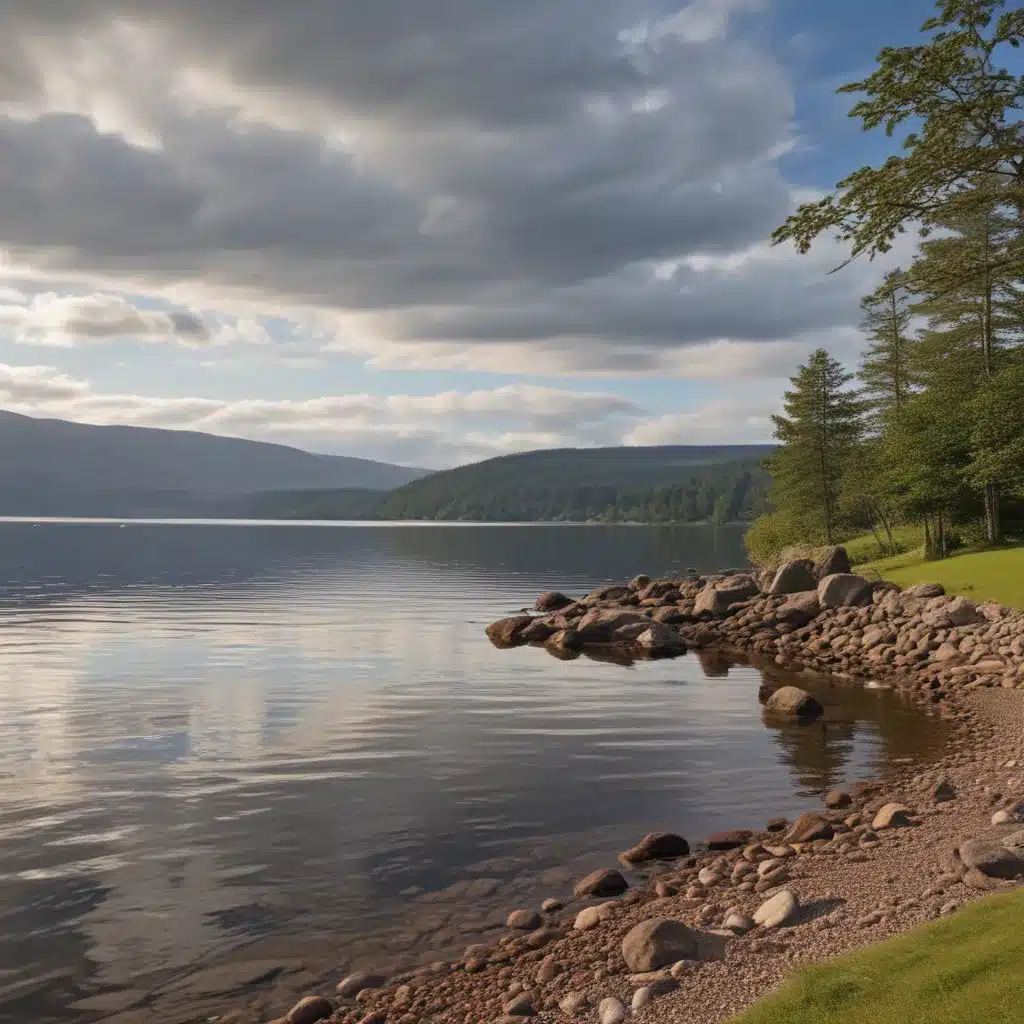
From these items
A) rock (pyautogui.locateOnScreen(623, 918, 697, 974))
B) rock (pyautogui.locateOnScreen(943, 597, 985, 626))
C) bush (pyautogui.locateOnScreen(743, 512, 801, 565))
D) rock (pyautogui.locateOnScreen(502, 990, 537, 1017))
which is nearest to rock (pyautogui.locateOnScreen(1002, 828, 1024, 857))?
rock (pyautogui.locateOnScreen(623, 918, 697, 974))

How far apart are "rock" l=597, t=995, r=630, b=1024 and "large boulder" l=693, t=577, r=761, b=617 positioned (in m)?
43.5

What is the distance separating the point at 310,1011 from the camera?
11.4 meters

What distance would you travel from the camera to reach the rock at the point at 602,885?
1513 centimetres

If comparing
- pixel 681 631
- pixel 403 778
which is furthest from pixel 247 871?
pixel 681 631

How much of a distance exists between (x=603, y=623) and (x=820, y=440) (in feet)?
134

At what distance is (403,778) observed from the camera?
21.8 m

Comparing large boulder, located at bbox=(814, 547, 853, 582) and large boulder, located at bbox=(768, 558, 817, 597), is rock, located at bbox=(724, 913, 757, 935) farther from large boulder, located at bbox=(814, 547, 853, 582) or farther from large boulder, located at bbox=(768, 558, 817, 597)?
large boulder, located at bbox=(814, 547, 853, 582)

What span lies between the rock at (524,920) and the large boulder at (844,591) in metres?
35.9

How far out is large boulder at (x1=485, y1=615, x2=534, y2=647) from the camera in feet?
162

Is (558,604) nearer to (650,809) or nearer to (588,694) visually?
(588,694)

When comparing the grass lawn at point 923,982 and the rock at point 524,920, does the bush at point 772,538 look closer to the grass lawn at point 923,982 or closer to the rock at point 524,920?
the rock at point 524,920

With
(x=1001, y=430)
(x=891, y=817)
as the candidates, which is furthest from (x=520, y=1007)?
(x=1001, y=430)

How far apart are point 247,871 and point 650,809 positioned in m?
8.06

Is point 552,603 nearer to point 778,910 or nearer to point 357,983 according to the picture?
point 778,910
